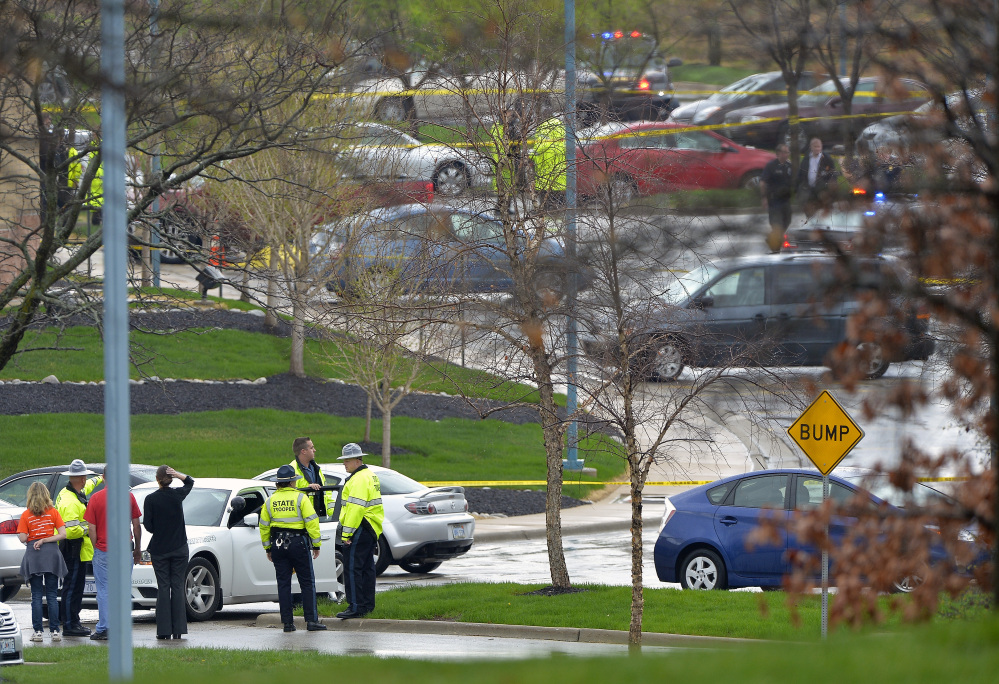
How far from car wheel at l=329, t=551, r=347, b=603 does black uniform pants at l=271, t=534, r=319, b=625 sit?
1578mm

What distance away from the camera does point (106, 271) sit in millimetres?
7543

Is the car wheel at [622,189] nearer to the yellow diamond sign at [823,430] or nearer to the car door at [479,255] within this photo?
the car door at [479,255]

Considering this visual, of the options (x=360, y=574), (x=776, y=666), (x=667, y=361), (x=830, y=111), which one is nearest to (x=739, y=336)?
(x=667, y=361)

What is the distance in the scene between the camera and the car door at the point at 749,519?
13688mm

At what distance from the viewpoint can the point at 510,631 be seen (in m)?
12.3

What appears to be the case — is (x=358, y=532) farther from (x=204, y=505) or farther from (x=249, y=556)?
(x=204, y=505)

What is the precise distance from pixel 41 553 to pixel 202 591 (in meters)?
1.80

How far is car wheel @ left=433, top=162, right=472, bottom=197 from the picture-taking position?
13.2 m

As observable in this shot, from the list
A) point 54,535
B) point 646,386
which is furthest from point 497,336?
point 54,535

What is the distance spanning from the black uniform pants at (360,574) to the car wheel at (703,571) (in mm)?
3607

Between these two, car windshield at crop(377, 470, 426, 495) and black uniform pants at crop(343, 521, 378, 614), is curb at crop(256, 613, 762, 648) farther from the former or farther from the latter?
car windshield at crop(377, 470, 426, 495)

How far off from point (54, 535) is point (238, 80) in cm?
511

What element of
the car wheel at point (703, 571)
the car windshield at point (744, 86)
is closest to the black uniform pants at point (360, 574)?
the car wheel at point (703, 571)

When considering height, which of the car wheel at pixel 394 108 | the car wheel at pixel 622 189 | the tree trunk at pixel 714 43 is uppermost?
the car wheel at pixel 394 108
